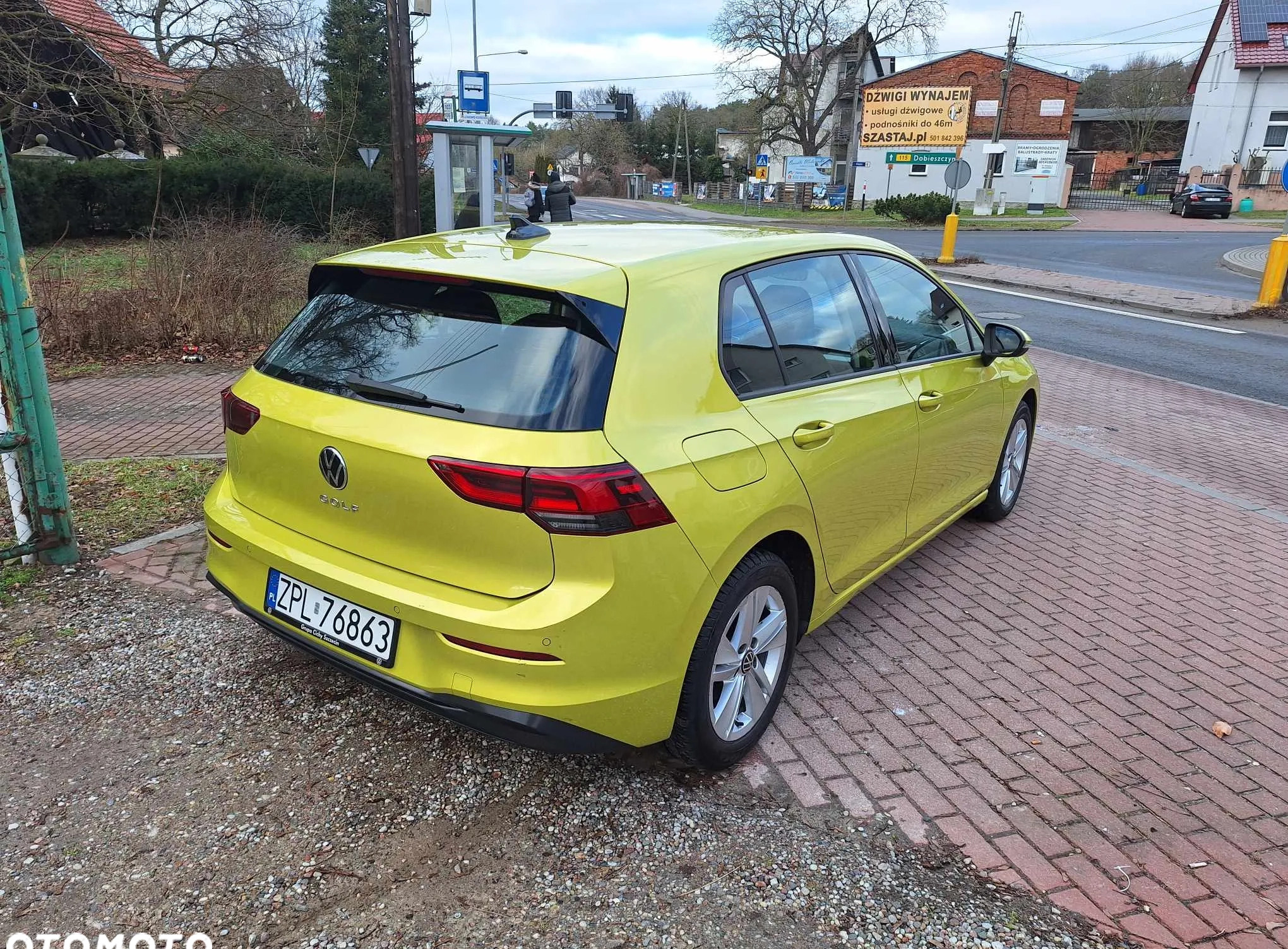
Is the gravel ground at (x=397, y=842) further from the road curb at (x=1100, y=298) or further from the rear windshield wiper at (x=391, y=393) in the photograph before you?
the road curb at (x=1100, y=298)

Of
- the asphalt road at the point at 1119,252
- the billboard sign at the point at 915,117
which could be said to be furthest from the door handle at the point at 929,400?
the billboard sign at the point at 915,117

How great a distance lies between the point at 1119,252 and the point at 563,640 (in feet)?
94.8

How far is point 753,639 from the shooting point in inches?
117

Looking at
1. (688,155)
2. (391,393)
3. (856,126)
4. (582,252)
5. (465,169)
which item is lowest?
(391,393)

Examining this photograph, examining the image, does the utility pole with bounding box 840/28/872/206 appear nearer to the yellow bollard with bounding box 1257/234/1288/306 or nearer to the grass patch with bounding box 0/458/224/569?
the yellow bollard with bounding box 1257/234/1288/306

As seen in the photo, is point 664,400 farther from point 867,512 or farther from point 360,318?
point 867,512

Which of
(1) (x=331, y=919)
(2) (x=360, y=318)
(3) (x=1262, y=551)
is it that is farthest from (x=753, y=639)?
(3) (x=1262, y=551)

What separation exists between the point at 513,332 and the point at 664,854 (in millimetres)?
1572

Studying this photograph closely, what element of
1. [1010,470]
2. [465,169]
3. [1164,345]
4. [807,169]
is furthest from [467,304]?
[807,169]

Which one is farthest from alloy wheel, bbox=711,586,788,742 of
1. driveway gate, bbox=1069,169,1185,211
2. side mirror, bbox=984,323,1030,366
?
driveway gate, bbox=1069,169,1185,211

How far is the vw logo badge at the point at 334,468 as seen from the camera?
262 cm

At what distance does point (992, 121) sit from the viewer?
53156 mm

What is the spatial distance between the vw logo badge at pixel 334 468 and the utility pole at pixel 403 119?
8.90 m

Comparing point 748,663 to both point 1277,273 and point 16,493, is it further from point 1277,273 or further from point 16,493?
point 1277,273
